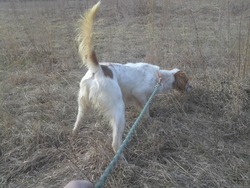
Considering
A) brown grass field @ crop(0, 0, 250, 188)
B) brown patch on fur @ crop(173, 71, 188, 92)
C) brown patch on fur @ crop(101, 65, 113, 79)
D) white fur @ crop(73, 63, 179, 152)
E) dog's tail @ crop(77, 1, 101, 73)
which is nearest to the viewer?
brown grass field @ crop(0, 0, 250, 188)

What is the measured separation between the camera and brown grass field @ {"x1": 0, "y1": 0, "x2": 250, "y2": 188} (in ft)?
8.32

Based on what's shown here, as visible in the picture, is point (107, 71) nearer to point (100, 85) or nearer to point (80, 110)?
point (100, 85)

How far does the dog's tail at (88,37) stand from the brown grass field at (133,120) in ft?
2.20

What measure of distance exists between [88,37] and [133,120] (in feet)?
4.02

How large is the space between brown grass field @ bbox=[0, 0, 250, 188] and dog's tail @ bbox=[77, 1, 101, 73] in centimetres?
67

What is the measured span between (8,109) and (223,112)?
7.89 feet

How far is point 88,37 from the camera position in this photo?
270 cm

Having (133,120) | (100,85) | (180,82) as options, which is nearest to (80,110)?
(100,85)

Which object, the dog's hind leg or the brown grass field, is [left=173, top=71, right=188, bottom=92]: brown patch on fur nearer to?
the brown grass field

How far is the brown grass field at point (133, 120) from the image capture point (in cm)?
254

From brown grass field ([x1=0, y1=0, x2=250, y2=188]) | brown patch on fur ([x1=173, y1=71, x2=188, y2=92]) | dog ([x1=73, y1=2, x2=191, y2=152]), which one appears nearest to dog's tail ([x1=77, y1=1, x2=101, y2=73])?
dog ([x1=73, y1=2, x2=191, y2=152])

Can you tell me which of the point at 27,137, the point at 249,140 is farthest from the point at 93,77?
the point at 249,140

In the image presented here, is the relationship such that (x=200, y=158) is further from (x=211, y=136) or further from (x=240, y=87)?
(x=240, y=87)

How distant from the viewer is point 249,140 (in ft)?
10.2
